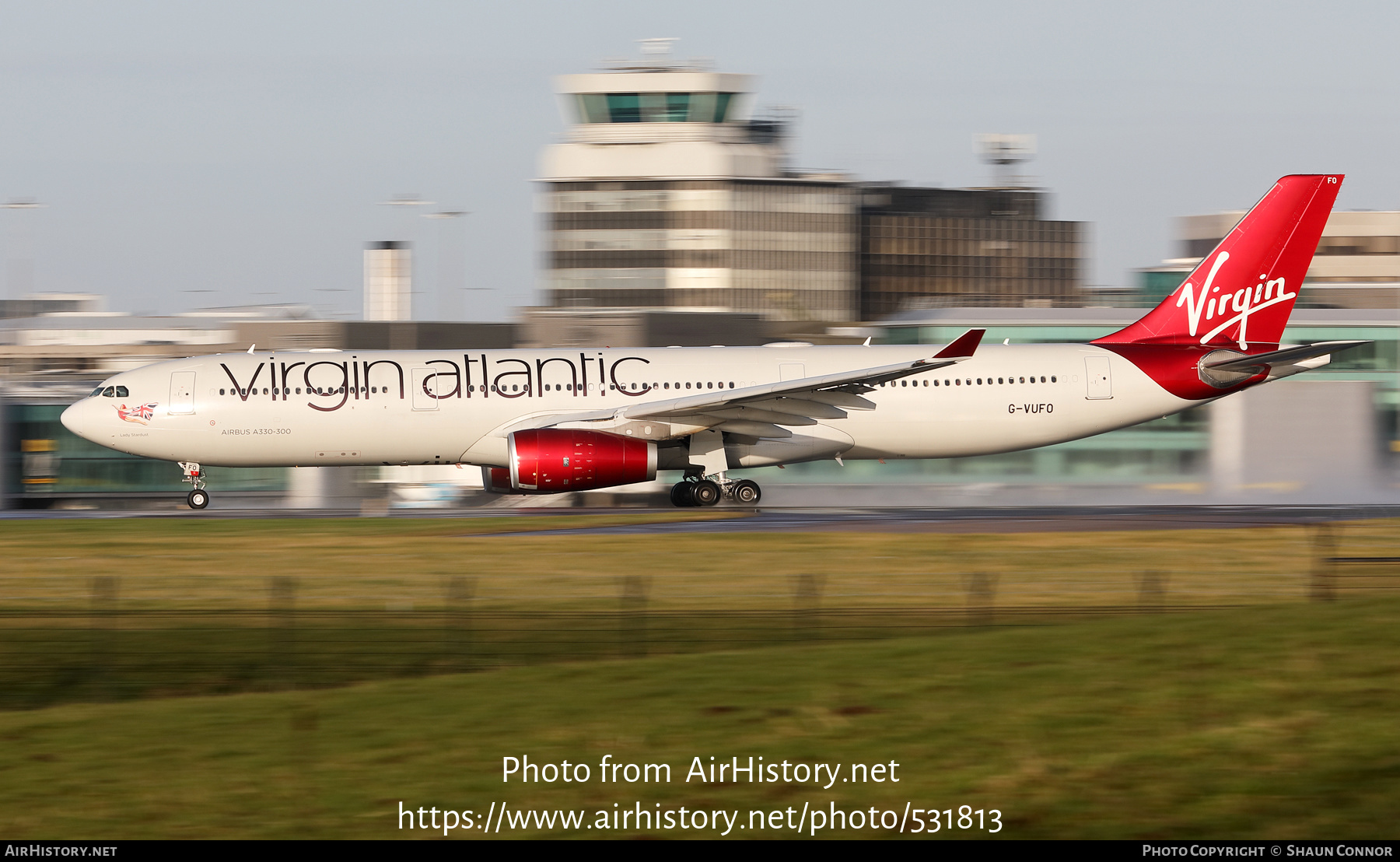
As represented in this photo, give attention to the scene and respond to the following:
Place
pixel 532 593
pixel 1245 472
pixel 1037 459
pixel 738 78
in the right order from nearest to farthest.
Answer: pixel 532 593, pixel 1245 472, pixel 1037 459, pixel 738 78

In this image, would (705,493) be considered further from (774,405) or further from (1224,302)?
(1224,302)

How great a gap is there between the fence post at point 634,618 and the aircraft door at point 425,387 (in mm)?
12849

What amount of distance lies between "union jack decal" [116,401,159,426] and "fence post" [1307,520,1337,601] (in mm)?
23467

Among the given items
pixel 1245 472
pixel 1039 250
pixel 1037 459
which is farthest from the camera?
pixel 1039 250

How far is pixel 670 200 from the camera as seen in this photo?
416ft

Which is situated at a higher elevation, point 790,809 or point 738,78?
point 738,78

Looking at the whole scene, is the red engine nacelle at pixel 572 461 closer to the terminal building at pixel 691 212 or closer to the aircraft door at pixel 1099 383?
the aircraft door at pixel 1099 383

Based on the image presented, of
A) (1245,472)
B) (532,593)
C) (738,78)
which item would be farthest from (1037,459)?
(738,78)

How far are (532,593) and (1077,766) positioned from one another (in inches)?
393

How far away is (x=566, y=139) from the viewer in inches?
4919

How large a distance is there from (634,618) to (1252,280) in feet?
72.3

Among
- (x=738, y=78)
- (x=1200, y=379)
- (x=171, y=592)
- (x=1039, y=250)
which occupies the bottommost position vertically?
(x=171, y=592)

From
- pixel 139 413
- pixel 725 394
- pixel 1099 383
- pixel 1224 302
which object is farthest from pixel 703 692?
pixel 1224 302
